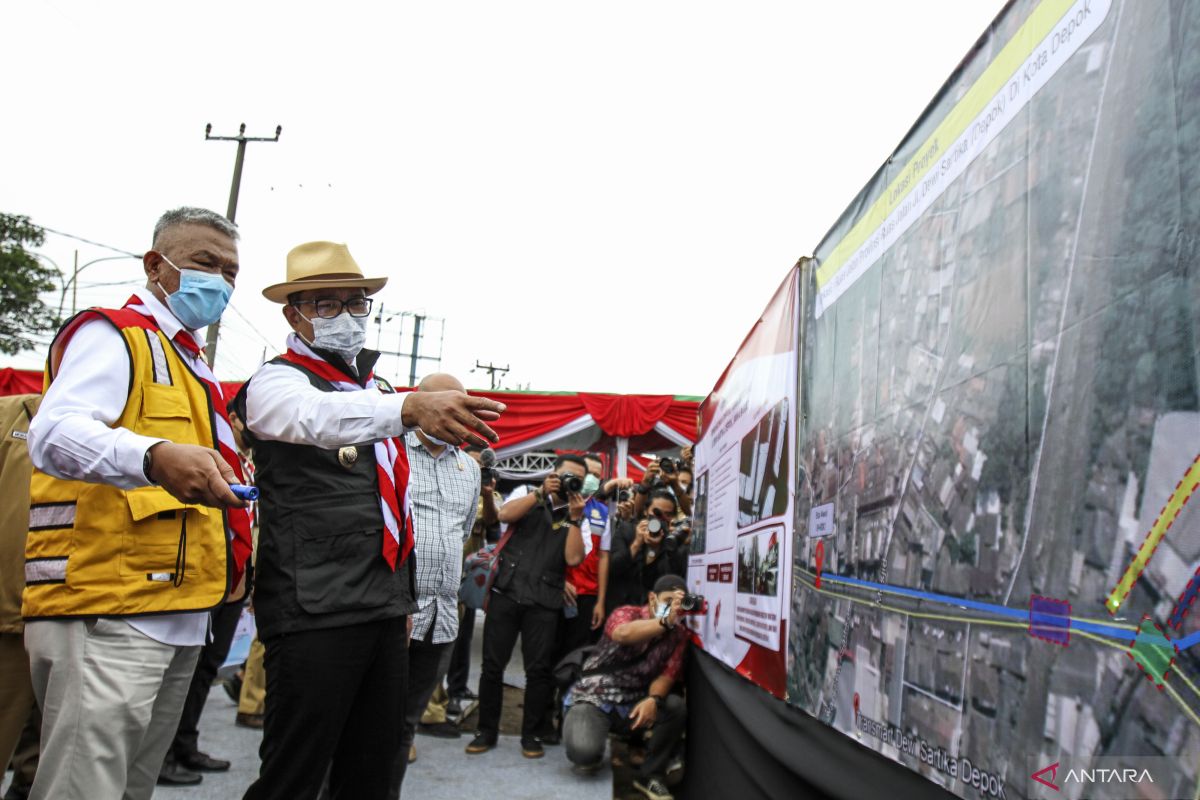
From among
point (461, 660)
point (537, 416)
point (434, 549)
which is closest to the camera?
point (434, 549)

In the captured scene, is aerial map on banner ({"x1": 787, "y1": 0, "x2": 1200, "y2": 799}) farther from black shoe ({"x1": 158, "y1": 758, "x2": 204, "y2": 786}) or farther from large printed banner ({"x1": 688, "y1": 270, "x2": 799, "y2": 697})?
black shoe ({"x1": 158, "y1": 758, "x2": 204, "y2": 786})

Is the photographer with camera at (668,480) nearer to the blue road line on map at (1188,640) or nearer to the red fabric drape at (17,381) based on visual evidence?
the blue road line on map at (1188,640)

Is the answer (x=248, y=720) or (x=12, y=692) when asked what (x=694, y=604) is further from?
(x=248, y=720)

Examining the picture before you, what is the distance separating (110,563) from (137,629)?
164 mm

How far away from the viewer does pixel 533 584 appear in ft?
17.2

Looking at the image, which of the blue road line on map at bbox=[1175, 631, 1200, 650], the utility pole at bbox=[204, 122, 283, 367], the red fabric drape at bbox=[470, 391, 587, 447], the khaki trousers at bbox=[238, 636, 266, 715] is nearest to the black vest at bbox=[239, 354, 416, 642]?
the blue road line on map at bbox=[1175, 631, 1200, 650]

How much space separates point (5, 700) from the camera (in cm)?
251

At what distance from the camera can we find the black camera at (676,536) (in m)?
6.10

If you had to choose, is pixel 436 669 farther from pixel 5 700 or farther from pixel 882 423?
pixel 882 423

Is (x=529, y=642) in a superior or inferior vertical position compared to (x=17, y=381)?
inferior

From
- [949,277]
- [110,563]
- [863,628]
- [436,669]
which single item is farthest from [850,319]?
[436,669]

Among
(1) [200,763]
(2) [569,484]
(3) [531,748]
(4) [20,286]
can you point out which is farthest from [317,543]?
(4) [20,286]

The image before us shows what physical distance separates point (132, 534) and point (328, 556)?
0.46 meters

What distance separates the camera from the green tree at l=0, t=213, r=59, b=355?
19.8 m
